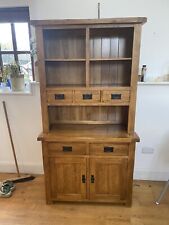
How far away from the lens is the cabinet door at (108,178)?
2000 millimetres

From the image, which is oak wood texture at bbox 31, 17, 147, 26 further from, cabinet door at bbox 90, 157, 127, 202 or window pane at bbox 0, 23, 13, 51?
cabinet door at bbox 90, 157, 127, 202

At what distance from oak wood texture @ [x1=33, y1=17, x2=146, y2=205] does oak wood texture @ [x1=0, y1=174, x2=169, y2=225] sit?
0.10 metres

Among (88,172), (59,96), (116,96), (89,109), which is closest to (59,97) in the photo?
(59,96)

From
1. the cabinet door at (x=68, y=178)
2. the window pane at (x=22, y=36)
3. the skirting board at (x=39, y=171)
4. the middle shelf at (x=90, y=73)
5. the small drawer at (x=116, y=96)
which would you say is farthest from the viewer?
the skirting board at (x=39, y=171)

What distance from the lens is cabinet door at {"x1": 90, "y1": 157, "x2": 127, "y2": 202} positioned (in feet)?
6.56

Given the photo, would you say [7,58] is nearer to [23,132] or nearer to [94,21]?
[23,132]

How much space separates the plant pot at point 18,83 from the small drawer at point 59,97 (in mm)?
693

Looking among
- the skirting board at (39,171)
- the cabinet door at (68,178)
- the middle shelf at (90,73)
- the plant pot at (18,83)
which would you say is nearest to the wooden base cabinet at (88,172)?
the cabinet door at (68,178)

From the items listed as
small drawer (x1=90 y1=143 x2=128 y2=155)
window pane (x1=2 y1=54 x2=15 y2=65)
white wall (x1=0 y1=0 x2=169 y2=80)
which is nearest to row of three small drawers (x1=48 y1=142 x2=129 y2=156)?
small drawer (x1=90 y1=143 x2=128 y2=155)

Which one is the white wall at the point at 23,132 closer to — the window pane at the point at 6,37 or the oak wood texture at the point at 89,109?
the oak wood texture at the point at 89,109

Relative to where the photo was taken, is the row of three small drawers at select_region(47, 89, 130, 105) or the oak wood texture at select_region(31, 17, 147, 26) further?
the row of three small drawers at select_region(47, 89, 130, 105)

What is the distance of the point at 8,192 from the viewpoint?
2.32 m

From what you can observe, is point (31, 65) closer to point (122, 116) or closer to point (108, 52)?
point (108, 52)

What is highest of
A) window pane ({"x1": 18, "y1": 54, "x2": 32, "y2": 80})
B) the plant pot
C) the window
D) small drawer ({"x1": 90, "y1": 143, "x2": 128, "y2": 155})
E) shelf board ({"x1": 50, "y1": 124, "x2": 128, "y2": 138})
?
the window
